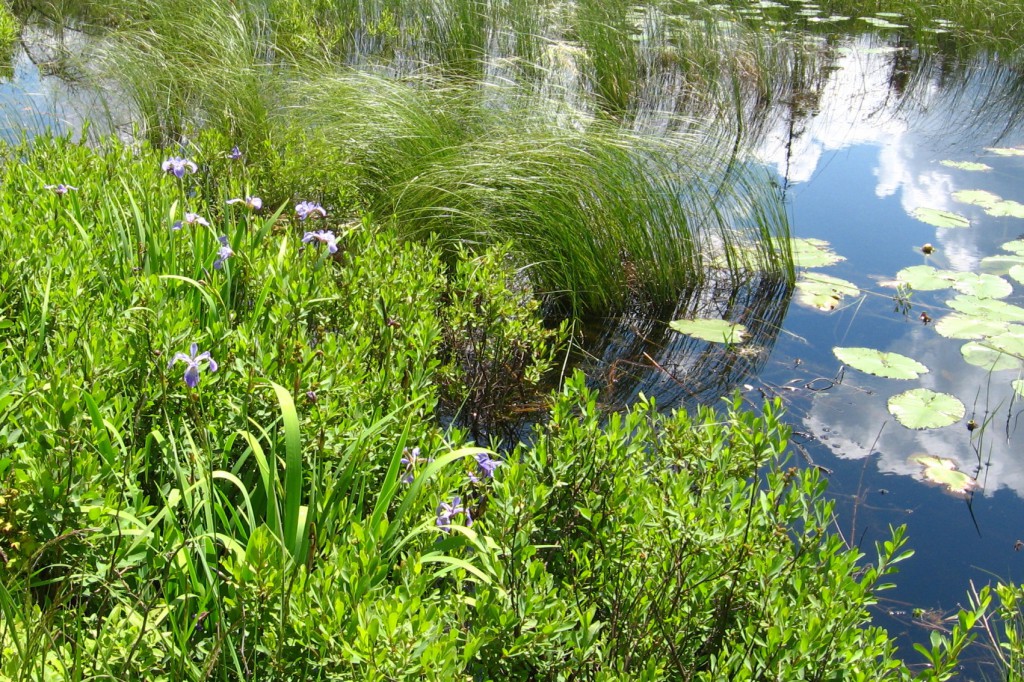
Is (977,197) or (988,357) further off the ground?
(977,197)

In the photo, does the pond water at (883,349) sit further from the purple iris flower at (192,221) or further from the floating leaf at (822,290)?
the purple iris flower at (192,221)

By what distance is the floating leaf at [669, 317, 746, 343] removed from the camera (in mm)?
3686

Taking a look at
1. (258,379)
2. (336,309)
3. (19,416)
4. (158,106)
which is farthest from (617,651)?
Answer: (158,106)

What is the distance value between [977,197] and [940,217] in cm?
54

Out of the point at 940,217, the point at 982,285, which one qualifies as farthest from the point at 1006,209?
the point at 982,285

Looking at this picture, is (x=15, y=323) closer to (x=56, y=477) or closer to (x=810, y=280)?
(x=56, y=477)

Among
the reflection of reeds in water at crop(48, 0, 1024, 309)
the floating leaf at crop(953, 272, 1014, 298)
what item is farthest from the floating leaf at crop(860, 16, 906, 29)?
the floating leaf at crop(953, 272, 1014, 298)

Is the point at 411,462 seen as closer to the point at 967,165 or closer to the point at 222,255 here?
the point at 222,255

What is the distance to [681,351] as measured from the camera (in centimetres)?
367

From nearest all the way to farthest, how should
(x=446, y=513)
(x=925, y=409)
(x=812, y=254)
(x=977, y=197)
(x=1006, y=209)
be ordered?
(x=446, y=513) < (x=925, y=409) < (x=812, y=254) < (x=1006, y=209) < (x=977, y=197)

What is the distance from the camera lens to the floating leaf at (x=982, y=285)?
4.20 meters

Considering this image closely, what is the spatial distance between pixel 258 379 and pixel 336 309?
2.37 feet

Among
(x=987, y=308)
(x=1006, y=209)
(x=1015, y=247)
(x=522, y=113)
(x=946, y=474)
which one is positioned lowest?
→ (x=946, y=474)

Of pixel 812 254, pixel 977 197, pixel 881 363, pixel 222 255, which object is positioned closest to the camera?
pixel 222 255
